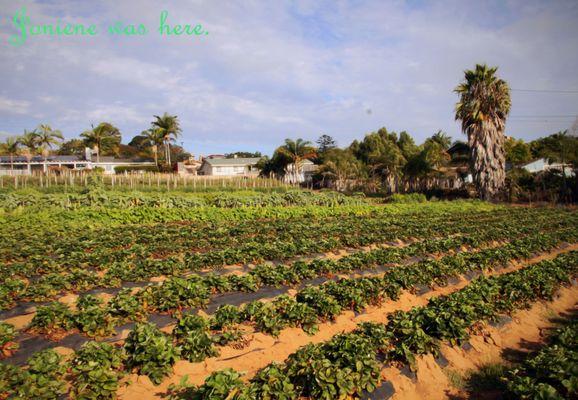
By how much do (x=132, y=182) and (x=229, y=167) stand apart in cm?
2945

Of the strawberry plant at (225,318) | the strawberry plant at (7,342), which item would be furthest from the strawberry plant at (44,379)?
the strawberry plant at (225,318)

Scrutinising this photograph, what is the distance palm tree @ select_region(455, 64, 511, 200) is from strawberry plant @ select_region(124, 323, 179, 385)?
107 ft

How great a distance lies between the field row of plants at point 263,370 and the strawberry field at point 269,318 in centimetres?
2

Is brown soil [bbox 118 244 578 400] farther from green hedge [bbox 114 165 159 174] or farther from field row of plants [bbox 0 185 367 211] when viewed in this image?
green hedge [bbox 114 165 159 174]

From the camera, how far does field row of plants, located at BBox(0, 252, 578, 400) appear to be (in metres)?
4.12

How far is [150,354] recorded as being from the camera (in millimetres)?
4855

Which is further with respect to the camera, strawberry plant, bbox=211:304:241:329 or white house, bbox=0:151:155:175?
white house, bbox=0:151:155:175

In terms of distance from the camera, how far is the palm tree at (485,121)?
30.6m

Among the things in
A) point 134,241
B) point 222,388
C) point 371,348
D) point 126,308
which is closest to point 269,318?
point 371,348

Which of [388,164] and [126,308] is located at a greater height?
[388,164]

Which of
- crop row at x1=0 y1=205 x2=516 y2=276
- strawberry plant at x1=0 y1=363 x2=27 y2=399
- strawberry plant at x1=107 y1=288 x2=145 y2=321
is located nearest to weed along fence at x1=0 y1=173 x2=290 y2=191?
crop row at x1=0 y1=205 x2=516 y2=276

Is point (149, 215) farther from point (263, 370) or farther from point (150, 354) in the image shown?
point (263, 370)

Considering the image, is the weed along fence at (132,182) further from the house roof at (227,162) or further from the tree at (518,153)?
the tree at (518,153)

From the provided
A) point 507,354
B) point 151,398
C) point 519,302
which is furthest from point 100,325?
point 519,302
